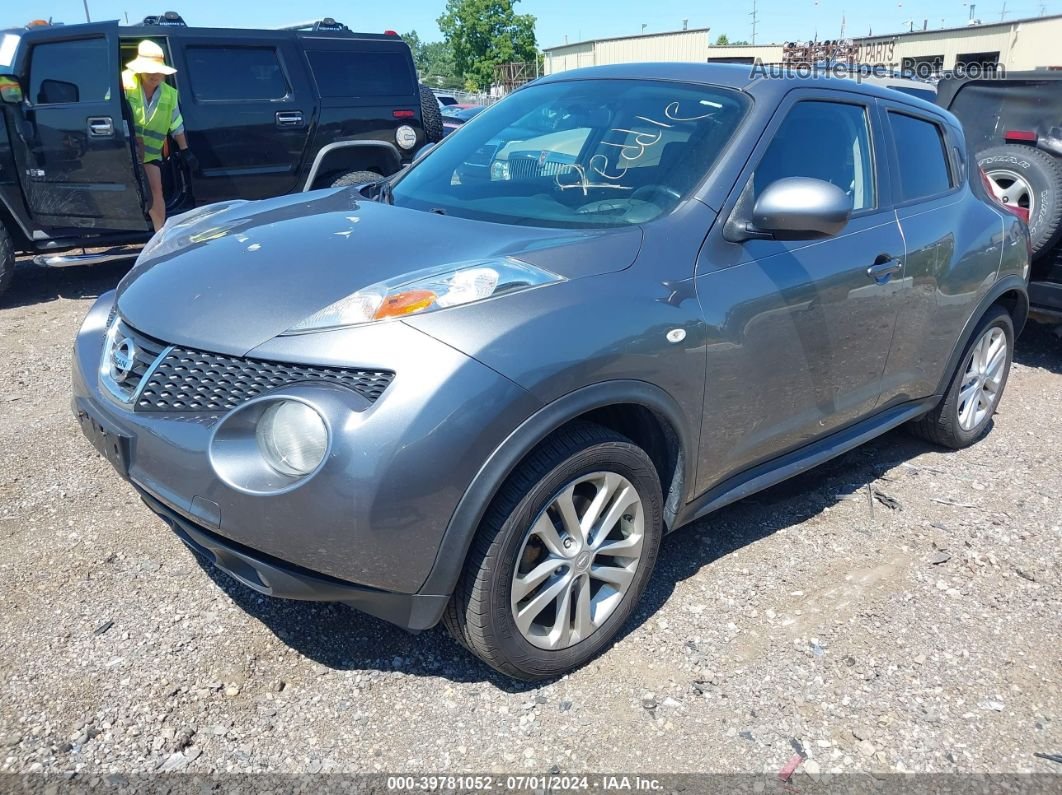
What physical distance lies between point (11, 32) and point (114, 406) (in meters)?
5.78

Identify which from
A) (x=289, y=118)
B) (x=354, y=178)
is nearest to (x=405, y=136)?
(x=354, y=178)

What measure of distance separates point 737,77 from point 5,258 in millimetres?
5993

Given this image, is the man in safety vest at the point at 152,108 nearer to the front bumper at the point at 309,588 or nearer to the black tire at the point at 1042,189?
the front bumper at the point at 309,588

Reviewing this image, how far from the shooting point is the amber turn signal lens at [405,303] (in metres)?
2.28

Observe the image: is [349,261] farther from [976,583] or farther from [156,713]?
[976,583]

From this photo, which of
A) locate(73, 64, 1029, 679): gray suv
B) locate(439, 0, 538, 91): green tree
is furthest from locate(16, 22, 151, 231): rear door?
locate(439, 0, 538, 91): green tree

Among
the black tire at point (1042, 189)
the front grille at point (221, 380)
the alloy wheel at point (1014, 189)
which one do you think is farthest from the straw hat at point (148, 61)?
the black tire at point (1042, 189)

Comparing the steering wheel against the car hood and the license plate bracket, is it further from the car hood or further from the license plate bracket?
the license plate bracket

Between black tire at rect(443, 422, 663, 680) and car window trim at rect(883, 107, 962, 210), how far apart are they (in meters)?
1.90

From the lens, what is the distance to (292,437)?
219 centimetres

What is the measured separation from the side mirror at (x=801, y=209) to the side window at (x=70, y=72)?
581 centimetres

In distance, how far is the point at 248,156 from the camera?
290 inches

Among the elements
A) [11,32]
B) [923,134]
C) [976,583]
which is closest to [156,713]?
[976,583]

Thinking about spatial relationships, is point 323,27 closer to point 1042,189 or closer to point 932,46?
point 1042,189
